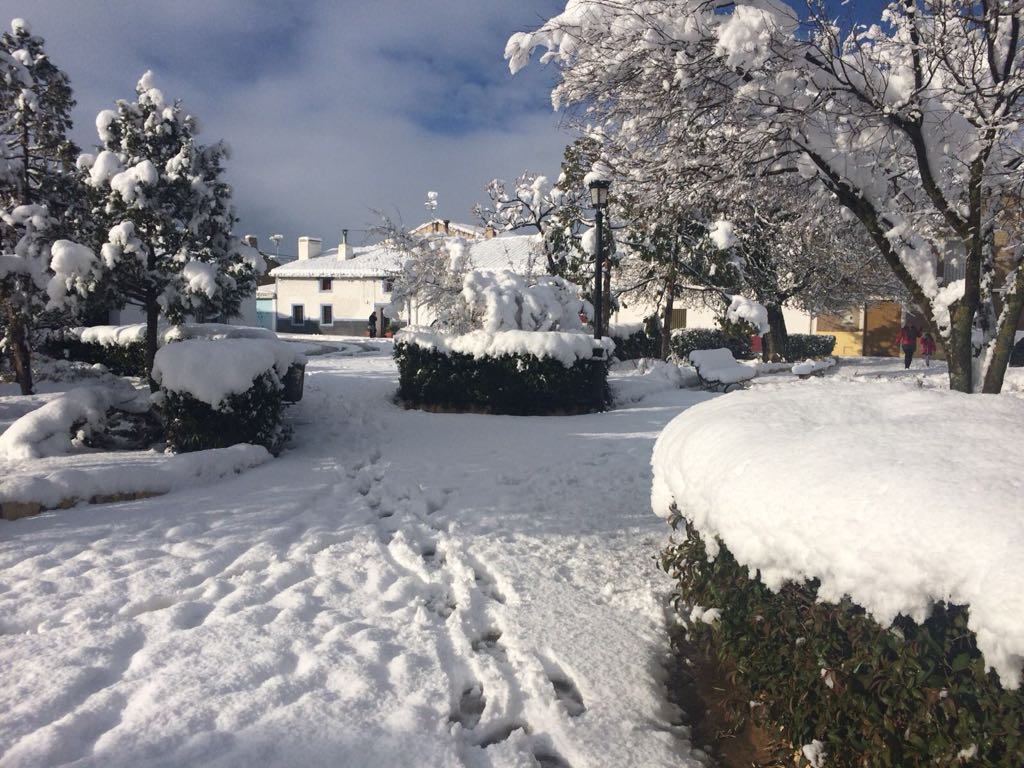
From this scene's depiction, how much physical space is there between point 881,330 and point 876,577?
30.2 meters

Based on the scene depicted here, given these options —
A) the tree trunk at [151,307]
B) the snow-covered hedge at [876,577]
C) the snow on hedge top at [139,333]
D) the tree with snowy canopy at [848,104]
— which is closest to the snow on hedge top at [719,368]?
the tree with snowy canopy at [848,104]

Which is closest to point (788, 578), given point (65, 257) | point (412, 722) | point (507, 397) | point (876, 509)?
point (876, 509)

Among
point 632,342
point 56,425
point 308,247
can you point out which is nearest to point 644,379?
point 632,342

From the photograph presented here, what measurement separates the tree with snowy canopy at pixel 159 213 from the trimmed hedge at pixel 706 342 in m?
17.9

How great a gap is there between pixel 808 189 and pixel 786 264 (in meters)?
14.3

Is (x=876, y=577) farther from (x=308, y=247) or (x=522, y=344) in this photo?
(x=308, y=247)

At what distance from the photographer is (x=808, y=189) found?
5.76 meters

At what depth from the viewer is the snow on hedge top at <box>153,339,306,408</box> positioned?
7.48 meters

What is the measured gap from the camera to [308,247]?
49.0m

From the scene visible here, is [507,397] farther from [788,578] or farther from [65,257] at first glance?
[788,578]

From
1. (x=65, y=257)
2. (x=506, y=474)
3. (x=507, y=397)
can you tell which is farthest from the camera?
(x=507, y=397)

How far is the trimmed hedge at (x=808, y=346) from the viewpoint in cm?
2589

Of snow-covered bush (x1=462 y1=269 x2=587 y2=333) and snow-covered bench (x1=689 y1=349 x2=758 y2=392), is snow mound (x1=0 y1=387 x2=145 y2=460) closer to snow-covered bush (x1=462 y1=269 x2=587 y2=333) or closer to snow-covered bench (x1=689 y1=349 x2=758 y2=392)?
snow-covered bush (x1=462 y1=269 x2=587 y2=333)

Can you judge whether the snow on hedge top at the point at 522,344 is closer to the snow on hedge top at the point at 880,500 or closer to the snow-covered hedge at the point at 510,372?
the snow-covered hedge at the point at 510,372
